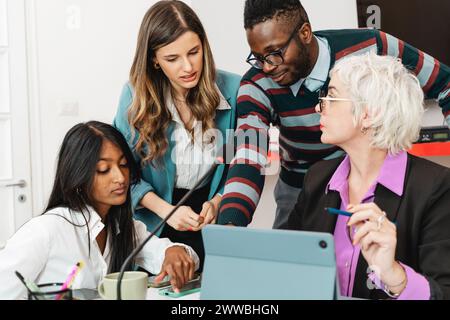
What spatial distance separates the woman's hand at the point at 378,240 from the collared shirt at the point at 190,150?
38.5 inches

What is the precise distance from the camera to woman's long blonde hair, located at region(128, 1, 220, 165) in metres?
1.92

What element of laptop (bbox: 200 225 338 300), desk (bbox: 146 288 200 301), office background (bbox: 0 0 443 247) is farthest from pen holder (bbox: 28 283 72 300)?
office background (bbox: 0 0 443 247)

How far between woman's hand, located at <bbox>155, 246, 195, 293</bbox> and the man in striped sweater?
20 centimetres

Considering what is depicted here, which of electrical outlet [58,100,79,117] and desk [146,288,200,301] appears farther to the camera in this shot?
electrical outlet [58,100,79,117]

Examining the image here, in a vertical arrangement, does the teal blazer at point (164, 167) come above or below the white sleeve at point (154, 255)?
above

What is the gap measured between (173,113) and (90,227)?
22.4 inches

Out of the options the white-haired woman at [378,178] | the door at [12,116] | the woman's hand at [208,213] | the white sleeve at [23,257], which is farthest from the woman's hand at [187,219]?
the door at [12,116]

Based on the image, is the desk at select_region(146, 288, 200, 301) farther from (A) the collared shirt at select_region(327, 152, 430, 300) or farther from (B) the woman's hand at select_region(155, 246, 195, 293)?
(A) the collared shirt at select_region(327, 152, 430, 300)

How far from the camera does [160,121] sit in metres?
2.00

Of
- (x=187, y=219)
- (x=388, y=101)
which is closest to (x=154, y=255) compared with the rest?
(x=187, y=219)

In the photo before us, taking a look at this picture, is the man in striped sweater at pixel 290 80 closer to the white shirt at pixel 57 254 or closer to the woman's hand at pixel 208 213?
the woman's hand at pixel 208 213

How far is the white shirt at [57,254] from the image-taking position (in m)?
1.38

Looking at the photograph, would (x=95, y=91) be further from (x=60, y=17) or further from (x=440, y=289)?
(x=440, y=289)
